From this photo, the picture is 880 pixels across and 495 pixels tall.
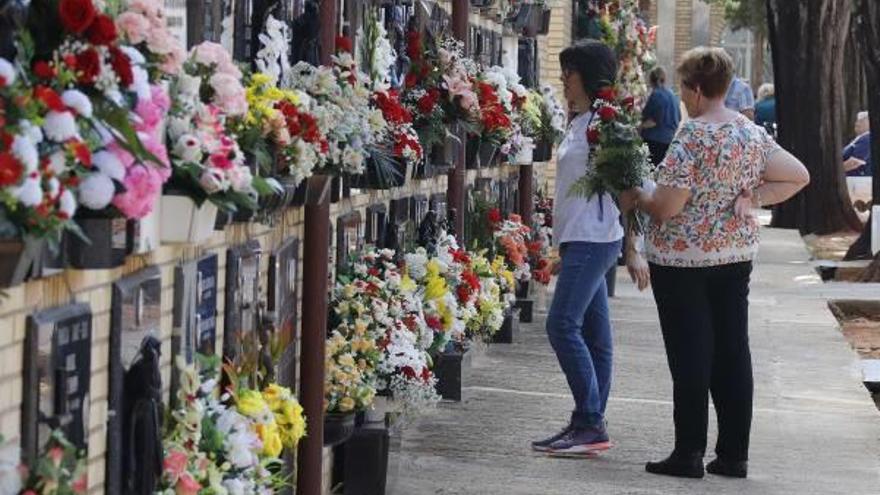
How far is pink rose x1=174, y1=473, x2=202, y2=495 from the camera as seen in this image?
5578 millimetres

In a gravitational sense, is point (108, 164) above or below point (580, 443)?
above

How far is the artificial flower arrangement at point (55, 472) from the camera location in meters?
4.44

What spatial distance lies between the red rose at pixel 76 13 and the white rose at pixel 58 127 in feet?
0.72

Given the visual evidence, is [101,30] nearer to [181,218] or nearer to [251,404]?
[181,218]

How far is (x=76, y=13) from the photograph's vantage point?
13.8 feet

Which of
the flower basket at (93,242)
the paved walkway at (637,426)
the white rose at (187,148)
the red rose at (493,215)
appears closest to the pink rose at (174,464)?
the white rose at (187,148)

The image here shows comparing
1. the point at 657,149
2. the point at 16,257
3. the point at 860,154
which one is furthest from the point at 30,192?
the point at 860,154

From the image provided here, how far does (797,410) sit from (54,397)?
7724mm

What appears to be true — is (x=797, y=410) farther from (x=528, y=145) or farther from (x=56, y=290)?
(x=56, y=290)

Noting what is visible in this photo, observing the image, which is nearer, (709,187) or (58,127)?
(58,127)

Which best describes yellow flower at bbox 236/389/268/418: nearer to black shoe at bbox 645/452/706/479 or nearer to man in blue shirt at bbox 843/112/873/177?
black shoe at bbox 645/452/706/479

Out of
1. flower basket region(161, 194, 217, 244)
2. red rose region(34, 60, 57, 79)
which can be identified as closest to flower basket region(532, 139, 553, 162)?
flower basket region(161, 194, 217, 244)

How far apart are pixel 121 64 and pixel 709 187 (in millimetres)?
5242

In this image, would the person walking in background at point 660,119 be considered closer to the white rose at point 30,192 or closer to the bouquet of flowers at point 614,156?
the bouquet of flowers at point 614,156
